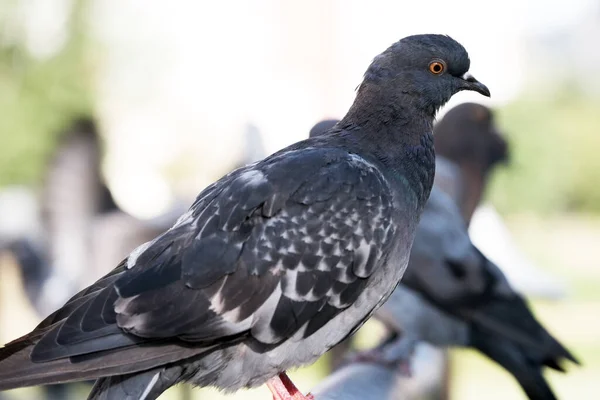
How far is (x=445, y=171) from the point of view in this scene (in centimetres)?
642

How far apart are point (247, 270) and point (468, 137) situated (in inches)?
183

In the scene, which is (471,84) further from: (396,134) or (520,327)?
(520,327)

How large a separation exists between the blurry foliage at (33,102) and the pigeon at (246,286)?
44.3ft

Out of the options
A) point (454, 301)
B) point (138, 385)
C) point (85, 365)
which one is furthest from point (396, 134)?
point (454, 301)

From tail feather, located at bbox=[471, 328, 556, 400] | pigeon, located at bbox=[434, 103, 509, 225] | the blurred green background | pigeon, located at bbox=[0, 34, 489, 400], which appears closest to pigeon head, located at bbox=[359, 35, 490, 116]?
pigeon, located at bbox=[0, 34, 489, 400]

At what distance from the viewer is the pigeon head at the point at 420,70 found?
348 centimetres

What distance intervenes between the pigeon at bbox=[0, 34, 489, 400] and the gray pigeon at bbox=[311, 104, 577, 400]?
2.24 metres

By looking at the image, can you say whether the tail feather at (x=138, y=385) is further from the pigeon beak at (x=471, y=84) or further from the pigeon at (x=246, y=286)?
the pigeon beak at (x=471, y=84)

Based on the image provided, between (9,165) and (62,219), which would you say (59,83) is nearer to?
(9,165)

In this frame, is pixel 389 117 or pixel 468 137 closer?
pixel 389 117

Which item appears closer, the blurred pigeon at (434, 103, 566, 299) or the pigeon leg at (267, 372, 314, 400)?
the pigeon leg at (267, 372, 314, 400)

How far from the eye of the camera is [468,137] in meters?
7.26

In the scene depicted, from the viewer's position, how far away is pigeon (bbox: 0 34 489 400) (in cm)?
286

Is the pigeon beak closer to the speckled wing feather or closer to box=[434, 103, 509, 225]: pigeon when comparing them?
the speckled wing feather
